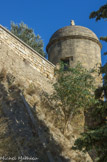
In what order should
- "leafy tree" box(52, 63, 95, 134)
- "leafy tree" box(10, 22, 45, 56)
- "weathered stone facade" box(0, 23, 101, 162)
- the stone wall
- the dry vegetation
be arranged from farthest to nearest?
1. "leafy tree" box(10, 22, 45, 56)
2. the stone wall
3. "leafy tree" box(52, 63, 95, 134)
4. "weathered stone facade" box(0, 23, 101, 162)
5. the dry vegetation

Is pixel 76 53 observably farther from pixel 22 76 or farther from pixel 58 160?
pixel 58 160

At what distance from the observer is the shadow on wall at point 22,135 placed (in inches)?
255

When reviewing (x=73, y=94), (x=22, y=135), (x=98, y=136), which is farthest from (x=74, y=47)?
(x=98, y=136)

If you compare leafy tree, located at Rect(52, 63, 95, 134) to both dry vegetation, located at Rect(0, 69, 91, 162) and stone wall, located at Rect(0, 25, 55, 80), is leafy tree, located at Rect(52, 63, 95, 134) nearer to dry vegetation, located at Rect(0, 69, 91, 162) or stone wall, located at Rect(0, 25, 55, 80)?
dry vegetation, located at Rect(0, 69, 91, 162)

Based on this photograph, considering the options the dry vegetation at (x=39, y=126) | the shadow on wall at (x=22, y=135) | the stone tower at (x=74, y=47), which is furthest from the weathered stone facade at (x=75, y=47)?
the shadow on wall at (x=22, y=135)

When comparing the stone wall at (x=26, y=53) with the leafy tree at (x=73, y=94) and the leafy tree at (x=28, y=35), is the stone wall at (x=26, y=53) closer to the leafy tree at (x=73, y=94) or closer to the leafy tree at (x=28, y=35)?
the leafy tree at (x=73, y=94)

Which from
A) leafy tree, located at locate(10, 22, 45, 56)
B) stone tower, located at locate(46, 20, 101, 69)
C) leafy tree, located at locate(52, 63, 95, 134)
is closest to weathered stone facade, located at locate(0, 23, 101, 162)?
stone tower, located at locate(46, 20, 101, 69)

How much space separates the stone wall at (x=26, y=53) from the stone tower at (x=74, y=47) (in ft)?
3.84

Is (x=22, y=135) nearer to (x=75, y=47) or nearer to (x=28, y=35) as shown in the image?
(x=75, y=47)

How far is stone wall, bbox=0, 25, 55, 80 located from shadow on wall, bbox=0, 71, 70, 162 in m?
2.96

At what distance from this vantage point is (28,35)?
21.5 meters

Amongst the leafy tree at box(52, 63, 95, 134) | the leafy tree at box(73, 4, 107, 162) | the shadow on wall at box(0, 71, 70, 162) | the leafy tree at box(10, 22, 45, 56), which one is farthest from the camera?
the leafy tree at box(10, 22, 45, 56)

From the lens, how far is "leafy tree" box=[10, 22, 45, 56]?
68.8ft

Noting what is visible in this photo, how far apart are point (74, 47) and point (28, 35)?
8276mm
